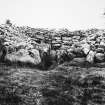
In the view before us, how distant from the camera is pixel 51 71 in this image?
42.0 feet

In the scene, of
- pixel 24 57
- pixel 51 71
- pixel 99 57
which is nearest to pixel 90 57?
pixel 99 57

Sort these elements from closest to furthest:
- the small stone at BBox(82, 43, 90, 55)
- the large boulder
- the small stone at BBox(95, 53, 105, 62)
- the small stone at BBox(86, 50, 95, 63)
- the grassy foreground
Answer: the grassy foreground < the small stone at BBox(95, 53, 105, 62) < the small stone at BBox(86, 50, 95, 63) < the large boulder < the small stone at BBox(82, 43, 90, 55)

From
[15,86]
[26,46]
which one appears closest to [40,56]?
[26,46]

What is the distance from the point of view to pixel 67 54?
51.4 feet

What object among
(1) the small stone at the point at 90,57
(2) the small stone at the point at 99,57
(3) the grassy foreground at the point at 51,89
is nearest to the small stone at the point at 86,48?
(1) the small stone at the point at 90,57

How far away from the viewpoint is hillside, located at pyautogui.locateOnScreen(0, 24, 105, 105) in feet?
24.8

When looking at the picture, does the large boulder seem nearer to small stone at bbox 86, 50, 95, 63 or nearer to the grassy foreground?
the grassy foreground

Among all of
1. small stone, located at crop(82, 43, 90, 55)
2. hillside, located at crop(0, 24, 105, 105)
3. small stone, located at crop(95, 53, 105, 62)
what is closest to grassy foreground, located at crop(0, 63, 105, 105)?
hillside, located at crop(0, 24, 105, 105)

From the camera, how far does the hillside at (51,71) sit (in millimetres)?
7559

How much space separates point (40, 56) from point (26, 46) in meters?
1.89

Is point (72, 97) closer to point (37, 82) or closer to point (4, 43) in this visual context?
point (37, 82)

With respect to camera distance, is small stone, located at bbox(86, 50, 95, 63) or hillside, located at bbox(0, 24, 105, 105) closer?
hillside, located at bbox(0, 24, 105, 105)

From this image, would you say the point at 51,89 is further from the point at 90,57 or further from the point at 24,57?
the point at 90,57

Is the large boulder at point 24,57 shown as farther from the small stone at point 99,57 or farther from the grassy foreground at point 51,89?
the small stone at point 99,57
